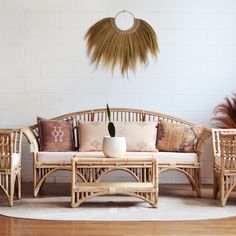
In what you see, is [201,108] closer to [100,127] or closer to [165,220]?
[100,127]

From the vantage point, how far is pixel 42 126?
16.6ft

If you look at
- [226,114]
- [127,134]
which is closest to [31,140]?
[127,134]

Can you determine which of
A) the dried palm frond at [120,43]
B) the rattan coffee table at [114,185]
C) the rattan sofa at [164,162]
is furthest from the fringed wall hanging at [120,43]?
the rattan coffee table at [114,185]

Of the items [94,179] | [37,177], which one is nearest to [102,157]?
[94,179]

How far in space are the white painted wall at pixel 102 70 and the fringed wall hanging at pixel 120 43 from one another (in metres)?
0.08

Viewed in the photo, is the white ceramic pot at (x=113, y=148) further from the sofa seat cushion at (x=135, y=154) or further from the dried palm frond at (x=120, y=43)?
the dried palm frond at (x=120, y=43)

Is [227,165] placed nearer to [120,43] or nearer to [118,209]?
[118,209]

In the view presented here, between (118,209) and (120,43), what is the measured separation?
7.02 feet

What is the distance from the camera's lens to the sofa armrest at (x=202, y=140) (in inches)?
187

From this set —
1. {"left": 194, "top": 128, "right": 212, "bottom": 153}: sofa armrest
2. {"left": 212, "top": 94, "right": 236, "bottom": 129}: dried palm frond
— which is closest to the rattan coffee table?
{"left": 194, "top": 128, "right": 212, "bottom": 153}: sofa armrest

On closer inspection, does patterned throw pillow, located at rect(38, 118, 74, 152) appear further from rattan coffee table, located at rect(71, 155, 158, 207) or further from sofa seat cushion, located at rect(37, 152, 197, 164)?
rattan coffee table, located at rect(71, 155, 158, 207)

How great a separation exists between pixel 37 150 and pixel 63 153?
272 millimetres

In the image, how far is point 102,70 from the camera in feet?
18.4

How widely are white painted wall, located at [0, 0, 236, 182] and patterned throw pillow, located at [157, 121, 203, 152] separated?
505 millimetres
